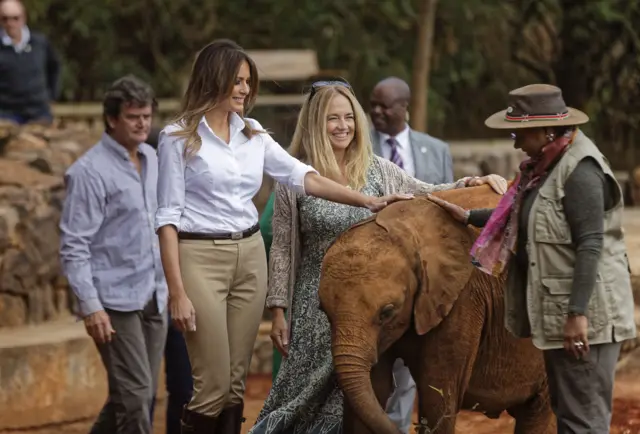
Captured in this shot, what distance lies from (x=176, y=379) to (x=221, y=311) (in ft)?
7.11

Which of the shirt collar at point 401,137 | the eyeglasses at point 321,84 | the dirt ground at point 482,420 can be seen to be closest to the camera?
the eyeglasses at point 321,84

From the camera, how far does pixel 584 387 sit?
21.8 ft

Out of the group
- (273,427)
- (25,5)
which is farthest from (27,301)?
(25,5)

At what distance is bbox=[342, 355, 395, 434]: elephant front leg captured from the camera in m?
7.38

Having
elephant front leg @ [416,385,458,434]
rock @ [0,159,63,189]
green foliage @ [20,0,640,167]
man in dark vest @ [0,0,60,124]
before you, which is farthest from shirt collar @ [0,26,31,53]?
elephant front leg @ [416,385,458,434]

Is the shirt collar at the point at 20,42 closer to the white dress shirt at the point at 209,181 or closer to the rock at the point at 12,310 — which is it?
the rock at the point at 12,310

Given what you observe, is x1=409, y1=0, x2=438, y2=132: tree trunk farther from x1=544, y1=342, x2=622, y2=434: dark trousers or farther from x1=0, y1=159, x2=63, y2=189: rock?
x1=544, y1=342, x2=622, y2=434: dark trousers

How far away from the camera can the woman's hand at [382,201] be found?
7254 mm

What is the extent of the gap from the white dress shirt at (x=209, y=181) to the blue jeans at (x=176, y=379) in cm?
215

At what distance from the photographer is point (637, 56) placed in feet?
64.0

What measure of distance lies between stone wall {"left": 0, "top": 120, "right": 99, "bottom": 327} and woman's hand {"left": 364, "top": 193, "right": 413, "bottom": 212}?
4.68 metres

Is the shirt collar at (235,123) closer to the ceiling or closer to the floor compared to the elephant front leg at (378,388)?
closer to the ceiling

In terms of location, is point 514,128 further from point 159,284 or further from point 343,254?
point 159,284

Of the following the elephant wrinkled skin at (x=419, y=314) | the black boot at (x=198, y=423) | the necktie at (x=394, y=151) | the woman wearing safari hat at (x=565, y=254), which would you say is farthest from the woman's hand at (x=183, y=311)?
A: the necktie at (x=394, y=151)
